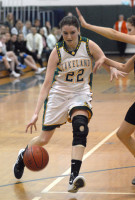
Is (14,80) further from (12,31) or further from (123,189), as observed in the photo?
Answer: (123,189)

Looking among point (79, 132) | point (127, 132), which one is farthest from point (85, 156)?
point (79, 132)

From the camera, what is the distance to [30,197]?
479cm

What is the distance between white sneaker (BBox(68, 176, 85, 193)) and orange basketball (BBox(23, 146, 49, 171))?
0.49 meters

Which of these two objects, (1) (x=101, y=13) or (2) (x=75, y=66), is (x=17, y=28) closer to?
(1) (x=101, y=13)

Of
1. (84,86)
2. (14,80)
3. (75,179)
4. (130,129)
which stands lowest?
(14,80)

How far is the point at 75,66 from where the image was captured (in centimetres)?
503

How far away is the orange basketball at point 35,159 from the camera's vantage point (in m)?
4.96

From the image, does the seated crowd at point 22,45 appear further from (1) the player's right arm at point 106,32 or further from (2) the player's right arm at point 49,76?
(1) the player's right arm at point 106,32

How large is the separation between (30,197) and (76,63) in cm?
148

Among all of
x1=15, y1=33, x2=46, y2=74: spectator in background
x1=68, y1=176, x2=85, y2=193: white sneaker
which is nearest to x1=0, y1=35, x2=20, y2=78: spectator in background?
x1=15, y1=33, x2=46, y2=74: spectator in background

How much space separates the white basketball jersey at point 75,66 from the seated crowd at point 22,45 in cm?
1123

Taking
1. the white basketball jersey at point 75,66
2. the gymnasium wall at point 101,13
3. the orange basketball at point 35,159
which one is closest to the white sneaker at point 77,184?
the orange basketball at point 35,159

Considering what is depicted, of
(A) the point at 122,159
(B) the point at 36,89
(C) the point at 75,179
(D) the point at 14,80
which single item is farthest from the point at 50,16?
(C) the point at 75,179

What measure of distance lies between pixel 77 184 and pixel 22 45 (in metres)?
14.2
